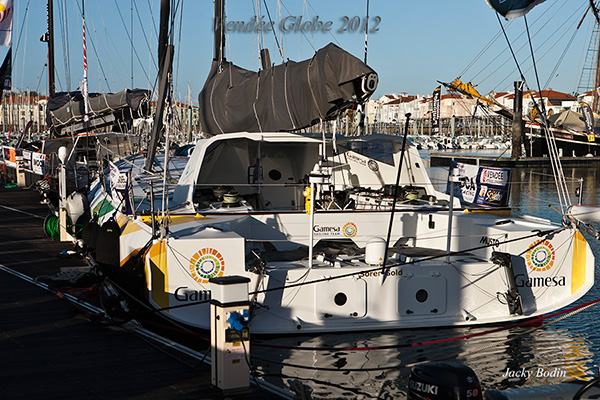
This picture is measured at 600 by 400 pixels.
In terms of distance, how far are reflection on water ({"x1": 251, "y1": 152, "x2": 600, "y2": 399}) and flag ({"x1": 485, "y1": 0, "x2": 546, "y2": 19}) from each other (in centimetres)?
400

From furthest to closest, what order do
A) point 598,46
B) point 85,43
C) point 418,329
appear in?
point 598,46 < point 85,43 < point 418,329

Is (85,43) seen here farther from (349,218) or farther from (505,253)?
(505,253)

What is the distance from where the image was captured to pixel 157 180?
14625 millimetres

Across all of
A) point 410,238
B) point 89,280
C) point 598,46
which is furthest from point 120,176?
point 598,46

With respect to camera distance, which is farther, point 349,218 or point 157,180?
point 157,180

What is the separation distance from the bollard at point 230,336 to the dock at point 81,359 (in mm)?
135

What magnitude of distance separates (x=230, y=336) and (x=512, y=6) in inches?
203

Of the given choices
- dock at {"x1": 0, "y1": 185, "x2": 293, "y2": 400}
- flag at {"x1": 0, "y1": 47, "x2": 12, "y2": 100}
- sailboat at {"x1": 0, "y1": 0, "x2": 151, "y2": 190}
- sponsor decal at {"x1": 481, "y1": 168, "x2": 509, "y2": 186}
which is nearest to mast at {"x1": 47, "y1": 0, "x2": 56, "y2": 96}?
flag at {"x1": 0, "y1": 47, "x2": 12, "y2": 100}

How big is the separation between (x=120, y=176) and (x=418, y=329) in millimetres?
4886

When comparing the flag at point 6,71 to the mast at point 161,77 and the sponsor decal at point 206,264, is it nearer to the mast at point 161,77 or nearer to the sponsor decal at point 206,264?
the mast at point 161,77

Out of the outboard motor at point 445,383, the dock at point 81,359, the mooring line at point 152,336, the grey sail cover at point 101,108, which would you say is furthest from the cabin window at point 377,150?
the grey sail cover at point 101,108

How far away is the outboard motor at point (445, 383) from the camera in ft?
17.4

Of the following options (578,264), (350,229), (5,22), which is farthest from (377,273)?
(5,22)

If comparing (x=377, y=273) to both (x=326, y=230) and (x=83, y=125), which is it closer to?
(x=326, y=230)
